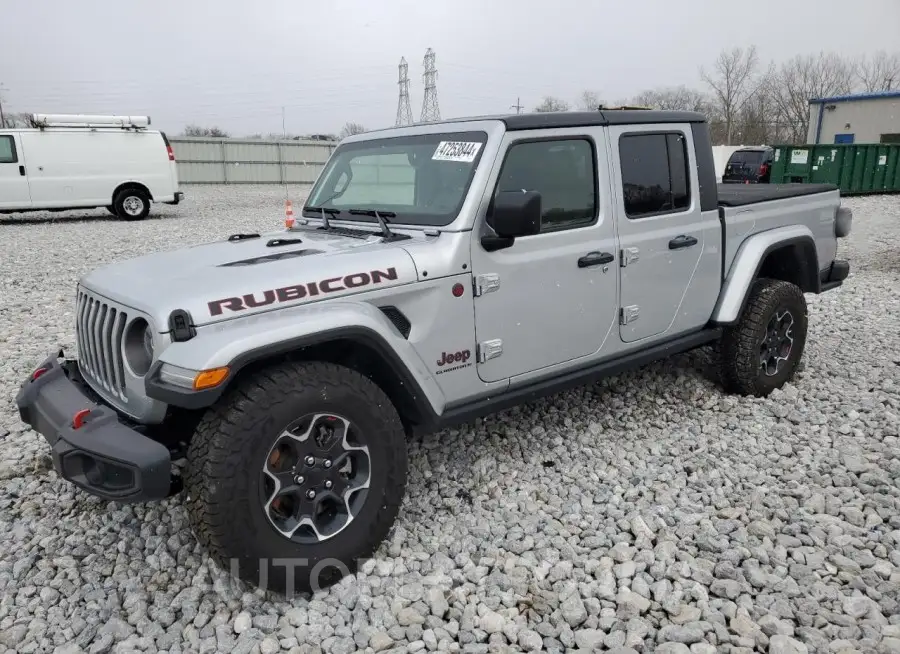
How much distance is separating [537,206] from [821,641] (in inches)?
81.0

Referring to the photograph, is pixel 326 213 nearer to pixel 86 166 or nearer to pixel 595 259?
pixel 595 259

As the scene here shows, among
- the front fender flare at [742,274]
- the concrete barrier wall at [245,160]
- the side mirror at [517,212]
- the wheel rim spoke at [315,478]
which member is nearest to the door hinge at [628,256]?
the side mirror at [517,212]

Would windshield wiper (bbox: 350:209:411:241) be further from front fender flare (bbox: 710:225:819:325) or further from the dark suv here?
the dark suv

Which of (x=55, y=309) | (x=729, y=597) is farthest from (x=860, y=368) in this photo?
(x=55, y=309)

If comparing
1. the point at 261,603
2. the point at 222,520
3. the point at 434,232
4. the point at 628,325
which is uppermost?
the point at 434,232

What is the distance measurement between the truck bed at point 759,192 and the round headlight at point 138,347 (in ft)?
12.0

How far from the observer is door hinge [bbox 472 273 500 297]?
130 inches

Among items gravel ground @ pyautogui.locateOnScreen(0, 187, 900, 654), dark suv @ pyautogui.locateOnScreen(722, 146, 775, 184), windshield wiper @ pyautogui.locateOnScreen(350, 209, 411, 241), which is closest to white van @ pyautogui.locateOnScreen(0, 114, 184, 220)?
gravel ground @ pyautogui.locateOnScreen(0, 187, 900, 654)

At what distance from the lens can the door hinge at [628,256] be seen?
3.92 metres

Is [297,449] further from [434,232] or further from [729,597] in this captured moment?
[729,597]

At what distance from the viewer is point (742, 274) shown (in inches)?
181

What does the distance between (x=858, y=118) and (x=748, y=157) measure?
1308cm

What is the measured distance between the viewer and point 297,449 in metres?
2.83

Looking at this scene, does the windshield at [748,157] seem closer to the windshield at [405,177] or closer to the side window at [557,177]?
the side window at [557,177]
